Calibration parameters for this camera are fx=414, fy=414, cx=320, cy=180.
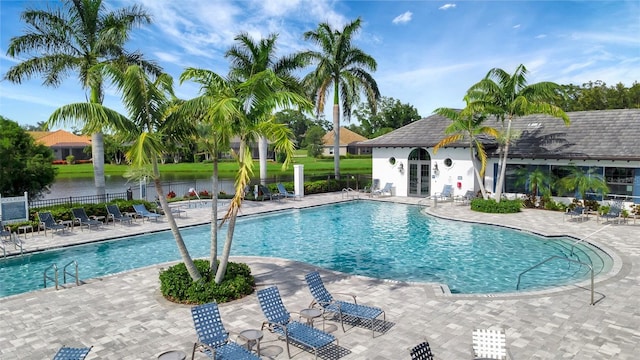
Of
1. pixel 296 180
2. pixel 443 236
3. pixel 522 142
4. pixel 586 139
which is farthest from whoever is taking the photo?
pixel 296 180

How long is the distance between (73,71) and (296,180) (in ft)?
47.1

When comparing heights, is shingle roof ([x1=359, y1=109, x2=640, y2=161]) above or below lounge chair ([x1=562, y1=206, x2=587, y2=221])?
above

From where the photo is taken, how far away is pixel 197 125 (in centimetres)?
967

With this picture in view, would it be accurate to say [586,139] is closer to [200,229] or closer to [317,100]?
[317,100]

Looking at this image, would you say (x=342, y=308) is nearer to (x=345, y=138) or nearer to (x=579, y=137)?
(x=579, y=137)

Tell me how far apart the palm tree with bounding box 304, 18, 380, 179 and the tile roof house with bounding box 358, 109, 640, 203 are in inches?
149

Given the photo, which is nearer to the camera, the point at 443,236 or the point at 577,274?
the point at 577,274

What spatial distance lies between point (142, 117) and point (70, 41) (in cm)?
1402

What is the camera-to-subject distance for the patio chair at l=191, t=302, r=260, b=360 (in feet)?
22.2

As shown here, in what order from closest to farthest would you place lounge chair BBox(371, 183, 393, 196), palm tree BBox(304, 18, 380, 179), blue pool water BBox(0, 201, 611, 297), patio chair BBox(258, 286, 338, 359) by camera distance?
patio chair BBox(258, 286, 338, 359) → blue pool water BBox(0, 201, 611, 297) → palm tree BBox(304, 18, 380, 179) → lounge chair BBox(371, 183, 393, 196)

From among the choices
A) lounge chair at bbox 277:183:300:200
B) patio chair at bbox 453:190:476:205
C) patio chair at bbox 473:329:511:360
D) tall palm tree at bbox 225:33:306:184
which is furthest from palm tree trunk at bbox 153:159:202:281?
patio chair at bbox 453:190:476:205

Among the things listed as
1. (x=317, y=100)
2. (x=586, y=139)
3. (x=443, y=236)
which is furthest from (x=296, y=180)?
(x=586, y=139)

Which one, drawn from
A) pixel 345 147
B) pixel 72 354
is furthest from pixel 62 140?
pixel 72 354

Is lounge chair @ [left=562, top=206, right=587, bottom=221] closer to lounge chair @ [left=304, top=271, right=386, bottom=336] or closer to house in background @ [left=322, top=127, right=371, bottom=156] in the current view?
lounge chair @ [left=304, top=271, right=386, bottom=336]
